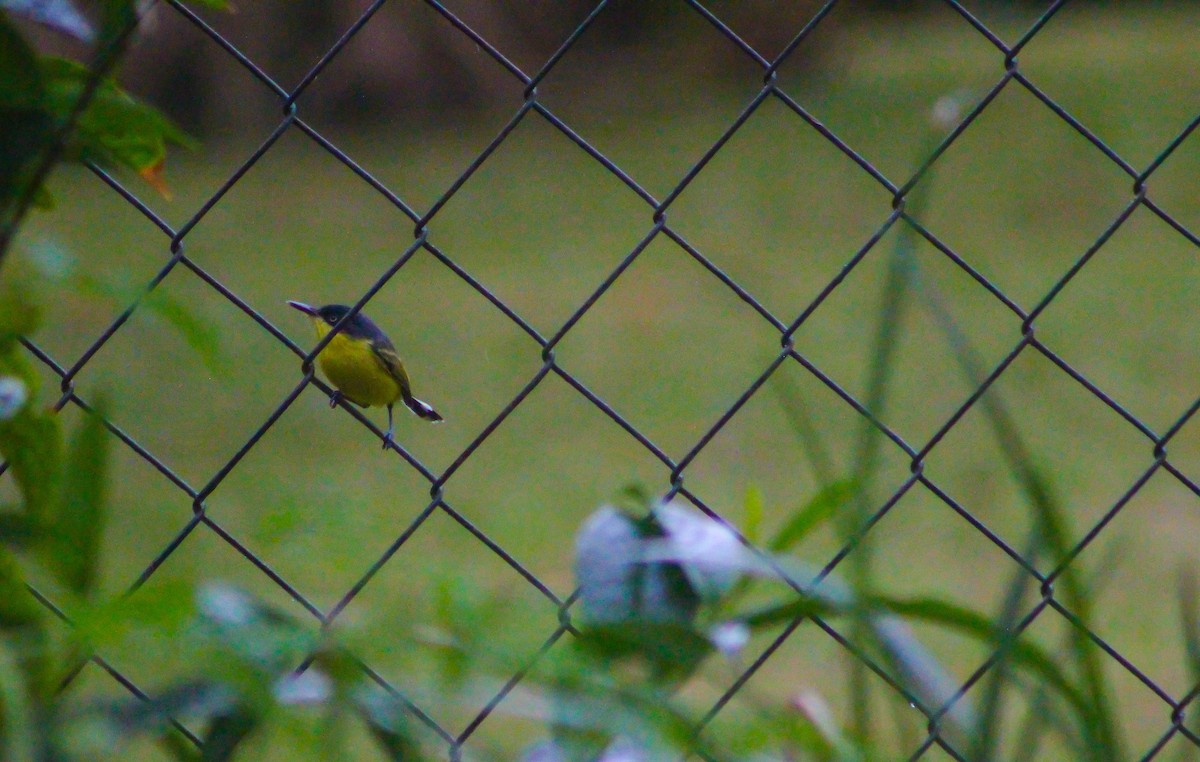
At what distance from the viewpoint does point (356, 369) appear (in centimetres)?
169

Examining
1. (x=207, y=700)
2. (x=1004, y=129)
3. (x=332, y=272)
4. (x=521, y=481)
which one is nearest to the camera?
(x=207, y=700)

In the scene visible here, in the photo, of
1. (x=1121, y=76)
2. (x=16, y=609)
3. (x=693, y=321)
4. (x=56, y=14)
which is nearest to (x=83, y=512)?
(x=16, y=609)

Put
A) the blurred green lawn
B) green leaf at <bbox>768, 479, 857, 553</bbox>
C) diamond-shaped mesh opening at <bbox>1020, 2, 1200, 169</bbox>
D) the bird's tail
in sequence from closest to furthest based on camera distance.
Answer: green leaf at <bbox>768, 479, 857, 553</bbox>, the bird's tail, the blurred green lawn, diamond-shaped mesh opening at <bbox>1020, 2, 1200, 169</bbox>

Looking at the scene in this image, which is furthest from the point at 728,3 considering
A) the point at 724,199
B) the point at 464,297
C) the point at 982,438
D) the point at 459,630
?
the point at 459,630

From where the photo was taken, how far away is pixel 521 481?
4.40m

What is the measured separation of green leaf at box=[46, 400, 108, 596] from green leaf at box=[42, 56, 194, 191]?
5.6 inches

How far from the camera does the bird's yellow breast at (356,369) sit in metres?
1.67

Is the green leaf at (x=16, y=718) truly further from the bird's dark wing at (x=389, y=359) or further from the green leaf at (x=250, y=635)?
the bird's dark wing at (x=389, y=359)

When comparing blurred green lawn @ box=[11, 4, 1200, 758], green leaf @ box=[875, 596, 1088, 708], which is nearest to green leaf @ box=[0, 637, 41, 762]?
green leaf @ box=[875, 596, 1088, 708]

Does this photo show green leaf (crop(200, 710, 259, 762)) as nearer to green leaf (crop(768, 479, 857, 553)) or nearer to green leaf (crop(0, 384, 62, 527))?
green leaf (crop(0, 384, 62, 527))

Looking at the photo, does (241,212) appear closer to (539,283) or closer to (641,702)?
(539,283)

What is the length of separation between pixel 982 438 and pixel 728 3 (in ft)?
10.9

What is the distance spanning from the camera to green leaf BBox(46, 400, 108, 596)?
1.87 ft

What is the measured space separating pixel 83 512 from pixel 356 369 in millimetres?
1115
